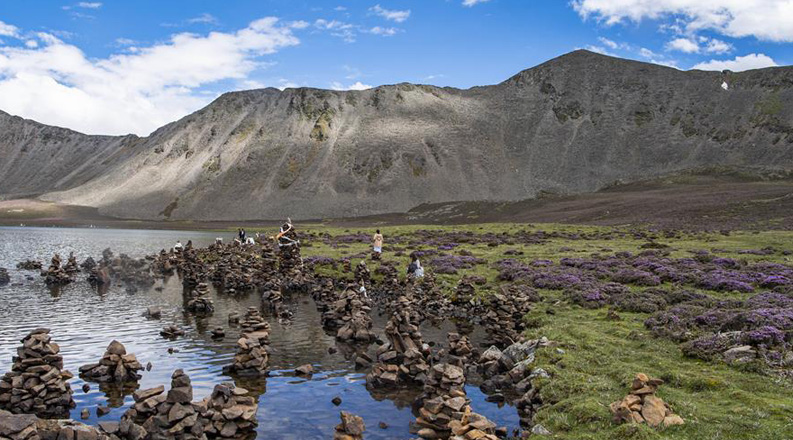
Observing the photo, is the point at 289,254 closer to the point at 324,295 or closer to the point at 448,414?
the point at 324,295

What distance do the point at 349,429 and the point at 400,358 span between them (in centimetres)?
851

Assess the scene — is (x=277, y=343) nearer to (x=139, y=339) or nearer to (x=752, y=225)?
(x=139, y=339)

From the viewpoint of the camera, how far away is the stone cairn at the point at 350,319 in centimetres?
3222

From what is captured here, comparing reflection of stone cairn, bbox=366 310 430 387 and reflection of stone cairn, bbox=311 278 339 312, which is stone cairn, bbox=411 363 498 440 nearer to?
reflection of stone cairn, bbox=366 310 430 387

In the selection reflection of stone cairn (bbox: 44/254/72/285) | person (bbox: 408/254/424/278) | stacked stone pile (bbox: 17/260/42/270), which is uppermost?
stacked stone pile (bbox: 17/260/42/270)

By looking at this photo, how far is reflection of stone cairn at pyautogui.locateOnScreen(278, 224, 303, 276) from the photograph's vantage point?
183ft

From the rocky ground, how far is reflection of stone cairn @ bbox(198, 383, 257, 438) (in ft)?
0.18

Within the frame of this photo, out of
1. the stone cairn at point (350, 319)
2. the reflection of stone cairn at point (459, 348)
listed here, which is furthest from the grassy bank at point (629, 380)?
the stone cairn at point (350, 319)

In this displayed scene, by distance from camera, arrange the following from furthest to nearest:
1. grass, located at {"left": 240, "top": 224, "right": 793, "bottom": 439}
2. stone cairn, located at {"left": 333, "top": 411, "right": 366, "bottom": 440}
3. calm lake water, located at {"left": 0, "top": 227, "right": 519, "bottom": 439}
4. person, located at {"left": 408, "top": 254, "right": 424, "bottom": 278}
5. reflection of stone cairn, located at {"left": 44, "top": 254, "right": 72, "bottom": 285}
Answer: reflection of stone cairn, located at {"left": 44, "top": 254, "right": 72, "bottom": 285} < person, located at {"left": 408, "top": 254, "right": 424, "bottom": 278} < calm lake water, located at {"left": 0, "top": 227, "right": 519, "bottom": 439} < stone cairn, located at {"left": 333, "top": 411, "right": 366, "bottom": 440} < grass, located at {"left": 240, "top": 224, "right": 793, "bottom": 439}

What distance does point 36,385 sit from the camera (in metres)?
20.9

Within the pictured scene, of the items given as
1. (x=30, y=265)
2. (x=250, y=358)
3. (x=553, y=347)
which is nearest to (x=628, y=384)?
(x=553, y=347)

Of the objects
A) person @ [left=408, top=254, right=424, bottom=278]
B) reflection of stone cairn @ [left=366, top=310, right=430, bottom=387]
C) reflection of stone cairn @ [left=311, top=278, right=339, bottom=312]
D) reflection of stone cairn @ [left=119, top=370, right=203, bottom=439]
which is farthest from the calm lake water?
person @ [left=408, top=254, right=424, bottom=278]

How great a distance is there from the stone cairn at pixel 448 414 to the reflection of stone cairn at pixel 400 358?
2.18 m

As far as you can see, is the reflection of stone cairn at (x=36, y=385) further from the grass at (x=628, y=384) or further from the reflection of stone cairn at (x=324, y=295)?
the reflection of stone cairn at (x=324, y=295)
